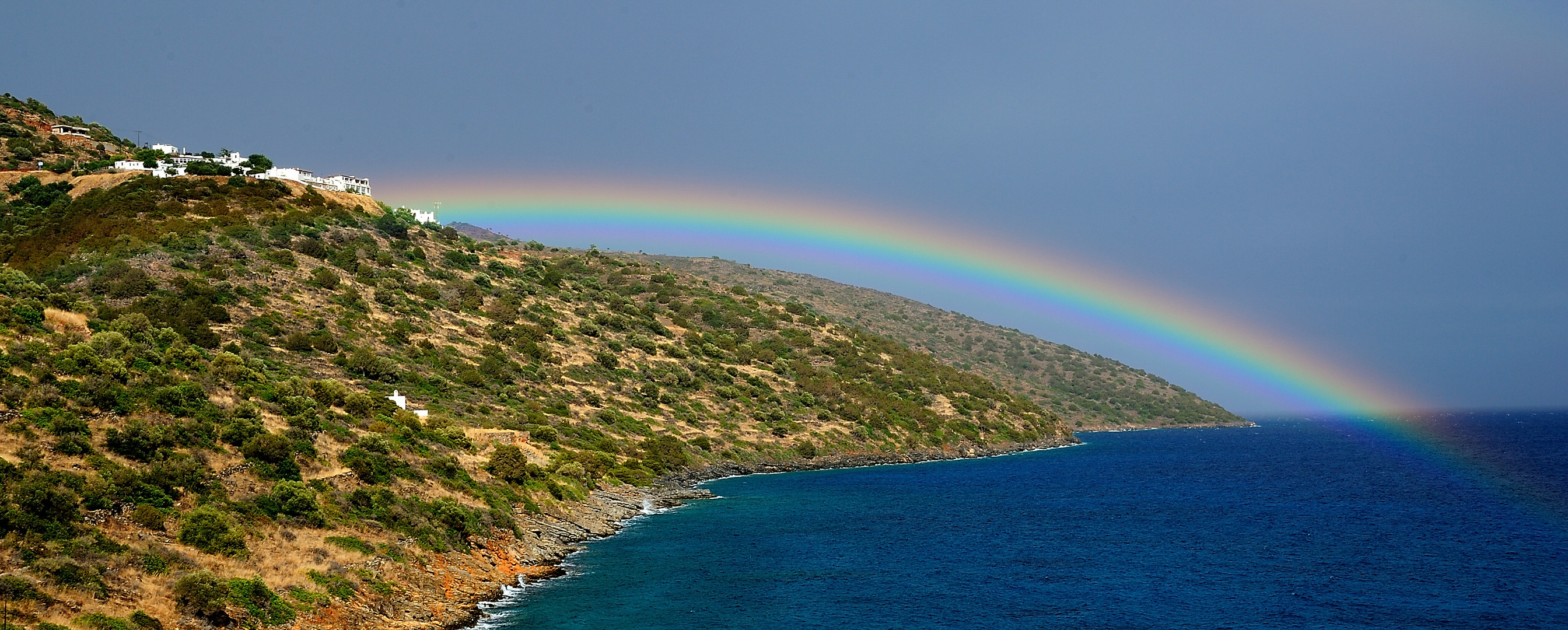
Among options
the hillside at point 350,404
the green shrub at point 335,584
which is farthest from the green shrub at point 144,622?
the green shrub at point 335,584

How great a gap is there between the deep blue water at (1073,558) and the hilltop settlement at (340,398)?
263 inches

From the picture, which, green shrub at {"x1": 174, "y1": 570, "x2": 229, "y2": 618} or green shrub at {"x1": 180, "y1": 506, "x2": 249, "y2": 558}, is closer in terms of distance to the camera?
green shrub at {"x1": 174, "y1": 570, "x2": 229, "y2": 618}

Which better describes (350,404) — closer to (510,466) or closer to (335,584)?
(510,466)

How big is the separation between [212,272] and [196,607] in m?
71.8

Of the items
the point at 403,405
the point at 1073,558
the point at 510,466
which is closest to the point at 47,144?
the point at 403,405

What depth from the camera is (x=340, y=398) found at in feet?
190

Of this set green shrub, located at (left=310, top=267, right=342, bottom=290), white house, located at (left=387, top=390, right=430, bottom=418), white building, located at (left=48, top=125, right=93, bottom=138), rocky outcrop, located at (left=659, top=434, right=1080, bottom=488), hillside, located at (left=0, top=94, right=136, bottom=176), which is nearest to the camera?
white house, located at (left=387, top=390, right=430, bottom=418)

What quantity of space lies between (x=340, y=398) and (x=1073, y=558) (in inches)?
1938

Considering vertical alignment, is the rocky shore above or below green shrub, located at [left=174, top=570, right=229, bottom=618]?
below

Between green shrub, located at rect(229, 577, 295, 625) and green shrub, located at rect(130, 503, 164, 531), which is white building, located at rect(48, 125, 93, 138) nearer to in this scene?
green shrub, located at rect(130, 503, 164, 531)

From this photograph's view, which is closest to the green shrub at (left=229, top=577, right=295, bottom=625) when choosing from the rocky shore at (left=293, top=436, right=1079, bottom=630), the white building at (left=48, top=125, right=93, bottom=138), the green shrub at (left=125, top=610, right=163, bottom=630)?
the rocky shore at (left=293, top=436, right=1079, bottom=630)

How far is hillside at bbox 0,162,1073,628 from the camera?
1298 inches

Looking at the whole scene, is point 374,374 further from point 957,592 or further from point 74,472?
point 957,592

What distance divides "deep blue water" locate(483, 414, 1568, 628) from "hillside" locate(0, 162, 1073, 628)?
687 centimetres
